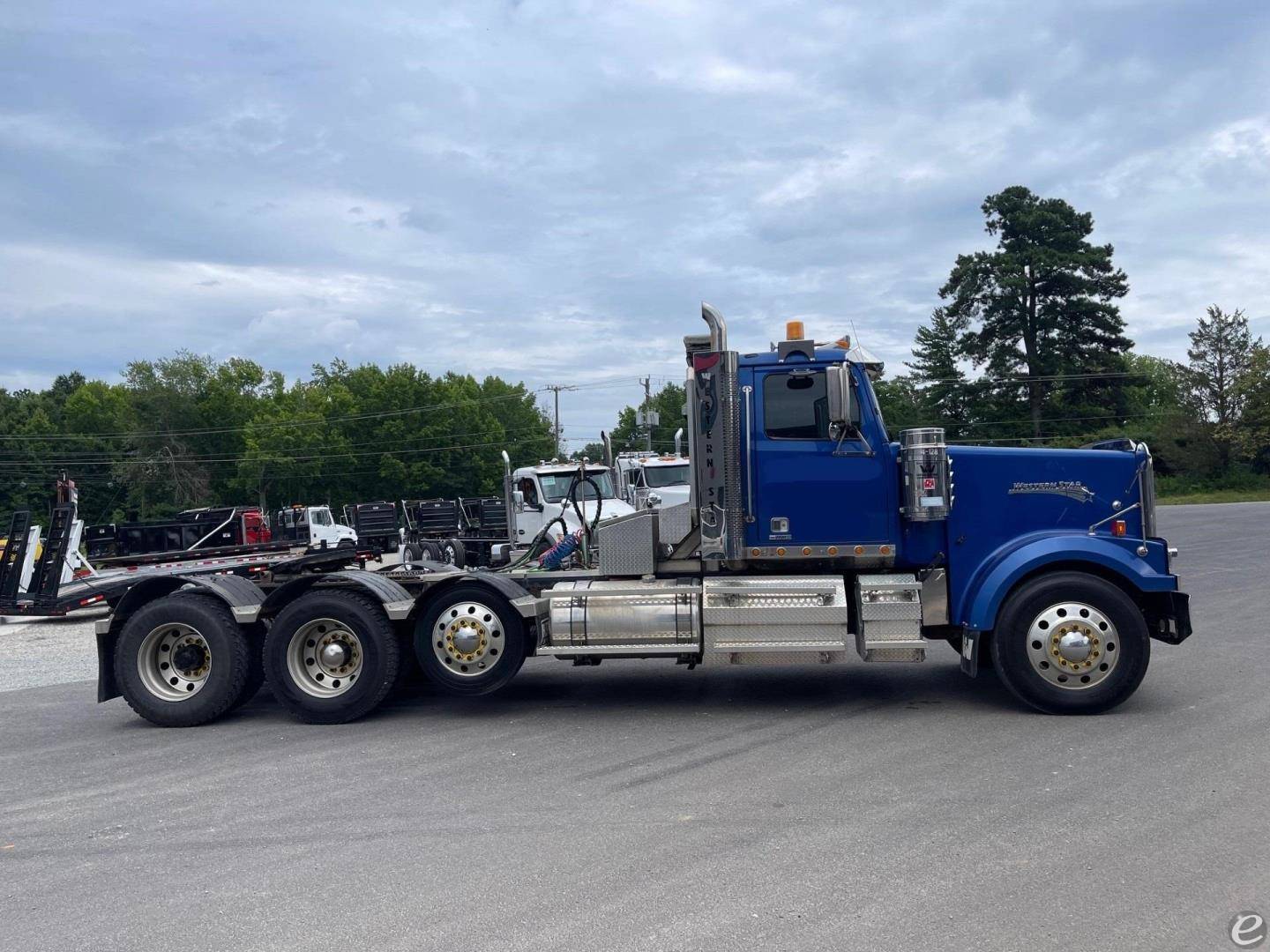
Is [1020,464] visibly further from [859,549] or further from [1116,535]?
[859,549]

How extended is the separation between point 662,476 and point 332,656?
14270mm

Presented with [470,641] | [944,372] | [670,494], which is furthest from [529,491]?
[944,372]

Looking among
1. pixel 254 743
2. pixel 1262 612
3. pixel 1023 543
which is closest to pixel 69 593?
pixel 254 743

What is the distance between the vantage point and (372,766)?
271 inches

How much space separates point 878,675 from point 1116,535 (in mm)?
2506

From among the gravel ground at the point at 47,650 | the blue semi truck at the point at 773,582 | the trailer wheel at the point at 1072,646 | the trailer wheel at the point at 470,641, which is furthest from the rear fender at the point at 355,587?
the trailer wheel at the point at 1072,646

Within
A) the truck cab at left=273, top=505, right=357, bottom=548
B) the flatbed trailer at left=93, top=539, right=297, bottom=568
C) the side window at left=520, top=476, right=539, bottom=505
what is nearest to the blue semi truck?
the flatbed trailer at left=93, top=539, right=297, bottom=568

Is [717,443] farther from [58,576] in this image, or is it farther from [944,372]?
[944,372]

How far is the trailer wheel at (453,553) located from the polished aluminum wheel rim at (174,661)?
9546 millimetres

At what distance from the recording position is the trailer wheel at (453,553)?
18.2 metres

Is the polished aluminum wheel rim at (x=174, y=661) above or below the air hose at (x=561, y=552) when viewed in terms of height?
below

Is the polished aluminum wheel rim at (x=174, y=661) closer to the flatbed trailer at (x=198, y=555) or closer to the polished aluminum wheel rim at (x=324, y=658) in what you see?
the polished aluminum wheel rim at (x=324, y=658)

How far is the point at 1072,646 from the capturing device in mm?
7473

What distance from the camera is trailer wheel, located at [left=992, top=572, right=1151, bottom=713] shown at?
7.46 meters
